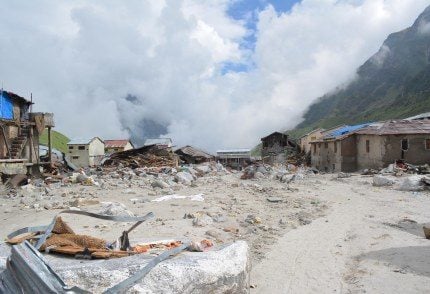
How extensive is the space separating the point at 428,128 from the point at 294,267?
1095 inches

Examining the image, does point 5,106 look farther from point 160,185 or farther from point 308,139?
point 308,139

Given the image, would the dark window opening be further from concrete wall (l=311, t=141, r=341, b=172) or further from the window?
concrete wall (l=311, t=141, r=341, b=172)

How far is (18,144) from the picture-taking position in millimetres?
27719

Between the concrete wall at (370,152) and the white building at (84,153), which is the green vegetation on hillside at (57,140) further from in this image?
the concrete wall at (370,152)

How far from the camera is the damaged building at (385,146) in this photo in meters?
30.1

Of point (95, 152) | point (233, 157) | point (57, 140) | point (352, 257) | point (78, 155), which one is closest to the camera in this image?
point (352, 257)

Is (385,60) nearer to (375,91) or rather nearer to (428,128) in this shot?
(375,91)

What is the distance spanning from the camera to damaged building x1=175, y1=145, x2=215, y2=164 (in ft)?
161

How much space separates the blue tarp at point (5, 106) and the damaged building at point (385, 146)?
89.0 feet

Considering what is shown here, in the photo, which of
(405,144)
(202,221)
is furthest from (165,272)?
(405,144)

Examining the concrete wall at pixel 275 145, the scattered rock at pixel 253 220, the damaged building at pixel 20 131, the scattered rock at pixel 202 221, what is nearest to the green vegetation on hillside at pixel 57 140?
the concrete wall at pixel 275 145

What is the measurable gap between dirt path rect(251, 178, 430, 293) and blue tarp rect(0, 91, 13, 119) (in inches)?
942

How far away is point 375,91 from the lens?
108 metres

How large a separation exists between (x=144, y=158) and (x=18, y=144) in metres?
11.1
